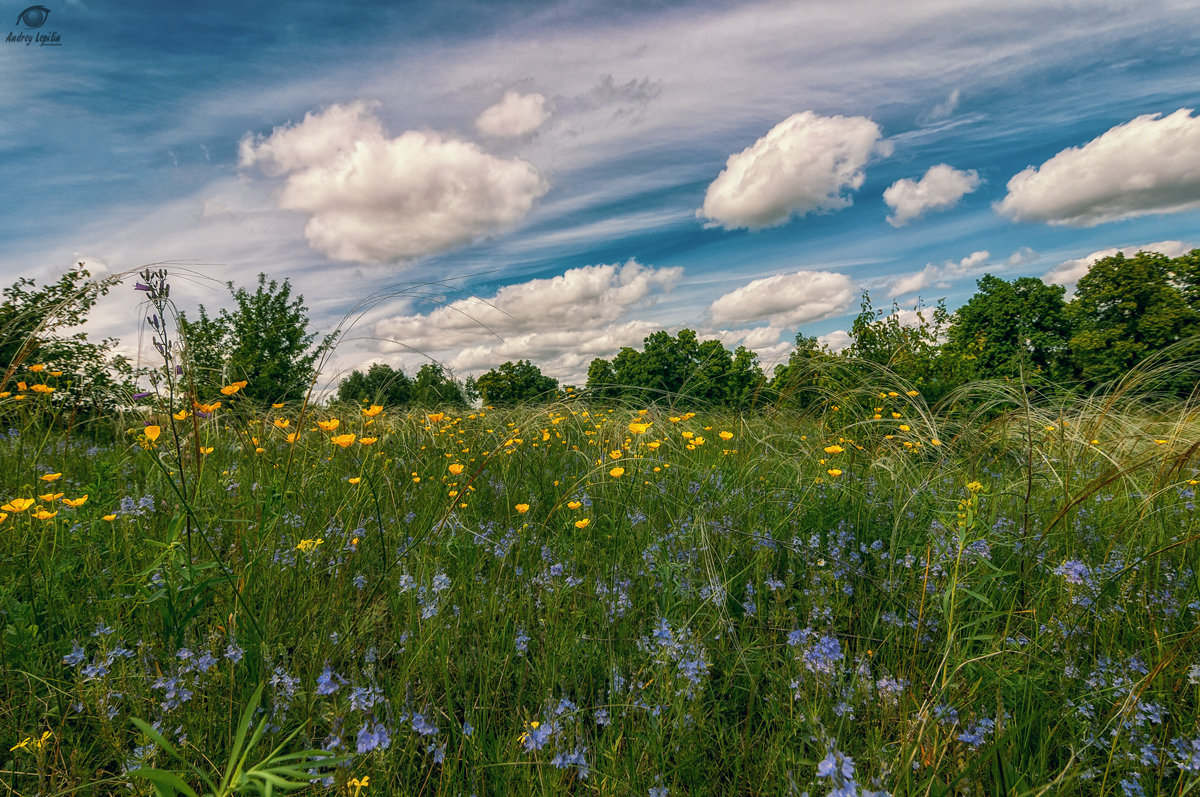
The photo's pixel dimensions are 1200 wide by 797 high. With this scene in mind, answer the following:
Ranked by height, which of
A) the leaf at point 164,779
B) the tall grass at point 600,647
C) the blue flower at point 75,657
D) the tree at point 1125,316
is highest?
the leaf at point 164,779

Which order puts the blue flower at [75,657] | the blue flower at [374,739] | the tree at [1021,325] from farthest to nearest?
the tree at [1021,325]
the blue flower at [75,657]
the blue flower at [374,739]

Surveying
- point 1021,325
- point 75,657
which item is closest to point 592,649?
point 75,657

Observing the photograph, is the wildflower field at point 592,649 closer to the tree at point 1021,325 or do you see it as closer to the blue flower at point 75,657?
the blue flower at point 75,657

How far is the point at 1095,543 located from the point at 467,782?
151 inches

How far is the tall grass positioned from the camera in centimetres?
157

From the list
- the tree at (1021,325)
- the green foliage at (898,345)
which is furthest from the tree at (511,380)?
the green foliage at (898,345)

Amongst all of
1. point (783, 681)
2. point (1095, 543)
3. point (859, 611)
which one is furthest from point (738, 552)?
point (1095, 543)

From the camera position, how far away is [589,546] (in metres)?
3.13

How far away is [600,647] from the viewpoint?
2191 mm

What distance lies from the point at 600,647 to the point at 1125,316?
42040 millimetres

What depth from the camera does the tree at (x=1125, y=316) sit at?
93.2ft

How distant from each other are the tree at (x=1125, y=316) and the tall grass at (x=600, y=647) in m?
35.5

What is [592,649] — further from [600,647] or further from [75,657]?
[75,657]

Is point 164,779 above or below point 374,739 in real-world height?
above
